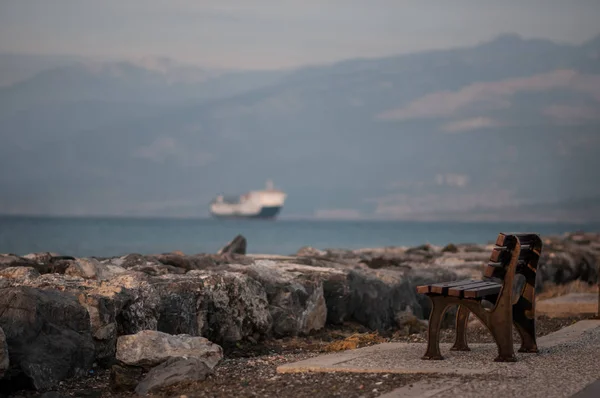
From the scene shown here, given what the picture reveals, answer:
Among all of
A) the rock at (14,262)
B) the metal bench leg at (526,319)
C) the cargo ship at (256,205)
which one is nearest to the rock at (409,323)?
the metal bench leg at (526,319)

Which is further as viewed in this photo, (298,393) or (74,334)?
(74,334)

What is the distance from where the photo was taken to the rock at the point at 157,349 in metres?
8.70

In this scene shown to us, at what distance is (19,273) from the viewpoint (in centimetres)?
1002

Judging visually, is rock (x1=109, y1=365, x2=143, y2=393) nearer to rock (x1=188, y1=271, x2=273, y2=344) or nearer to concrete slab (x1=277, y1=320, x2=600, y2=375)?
concrete slab (x1=277, y1=320, x2=600, y2=375)

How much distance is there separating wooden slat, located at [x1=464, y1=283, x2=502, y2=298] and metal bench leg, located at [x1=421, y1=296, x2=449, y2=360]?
0.28 m

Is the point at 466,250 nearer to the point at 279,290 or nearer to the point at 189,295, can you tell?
the point at 279,290

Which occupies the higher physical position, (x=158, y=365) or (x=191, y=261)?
(x=191, y=261)

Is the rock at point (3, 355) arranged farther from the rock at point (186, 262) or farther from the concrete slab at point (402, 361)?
the rock at point (186, 262)

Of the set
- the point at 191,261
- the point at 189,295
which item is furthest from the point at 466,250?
the point at 189,295

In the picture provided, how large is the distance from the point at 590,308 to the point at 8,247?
49.7 meters

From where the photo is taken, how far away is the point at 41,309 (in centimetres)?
852

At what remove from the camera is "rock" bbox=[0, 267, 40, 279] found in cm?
994

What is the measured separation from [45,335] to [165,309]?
5.27 ft

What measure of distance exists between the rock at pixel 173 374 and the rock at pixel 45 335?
753 mm
